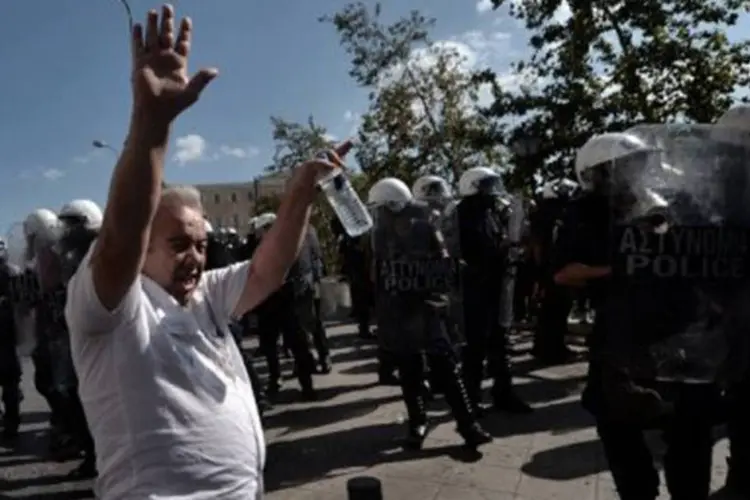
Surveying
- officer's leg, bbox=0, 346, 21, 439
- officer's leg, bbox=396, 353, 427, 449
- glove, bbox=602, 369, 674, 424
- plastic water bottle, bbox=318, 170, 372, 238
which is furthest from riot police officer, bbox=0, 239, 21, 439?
glove, bbox=602, 369, 674, 424

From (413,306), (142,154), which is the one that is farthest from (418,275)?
(142,154)

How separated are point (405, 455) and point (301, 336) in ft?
7.45

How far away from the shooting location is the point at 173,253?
2.07 meters

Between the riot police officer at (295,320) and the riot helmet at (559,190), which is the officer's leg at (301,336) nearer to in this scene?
the riot police officer at (295,320)

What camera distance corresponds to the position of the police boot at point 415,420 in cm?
570

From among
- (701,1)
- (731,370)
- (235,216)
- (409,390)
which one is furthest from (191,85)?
(235,216)

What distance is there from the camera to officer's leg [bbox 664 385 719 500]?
3.06 meters

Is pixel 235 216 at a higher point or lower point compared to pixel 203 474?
higher

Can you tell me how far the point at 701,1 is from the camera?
11891 mm

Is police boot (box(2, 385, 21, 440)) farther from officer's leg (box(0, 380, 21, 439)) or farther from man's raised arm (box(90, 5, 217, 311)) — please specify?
man's raised arm (box(90, 5, 217, 311))

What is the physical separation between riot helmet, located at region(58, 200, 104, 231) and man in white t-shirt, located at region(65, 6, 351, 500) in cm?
341

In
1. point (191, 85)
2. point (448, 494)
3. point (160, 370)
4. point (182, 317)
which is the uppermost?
point (191, 85)

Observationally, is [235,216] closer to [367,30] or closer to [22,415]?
[367,30]

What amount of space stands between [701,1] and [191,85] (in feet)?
40.1
